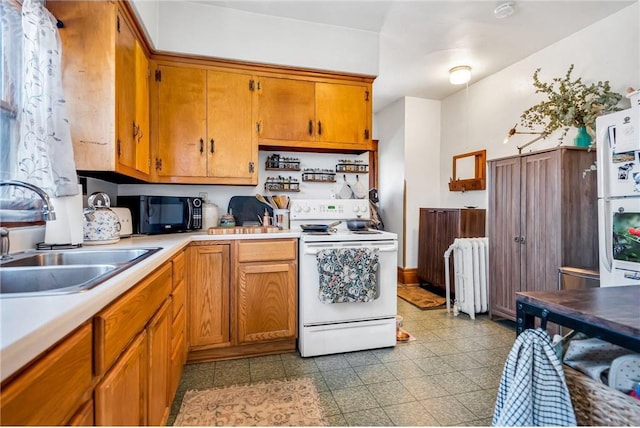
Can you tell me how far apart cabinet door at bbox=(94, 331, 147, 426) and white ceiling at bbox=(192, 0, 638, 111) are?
2529mm

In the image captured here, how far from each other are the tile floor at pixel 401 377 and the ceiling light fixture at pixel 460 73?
2694 millimetres

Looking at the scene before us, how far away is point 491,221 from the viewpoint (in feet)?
10.2

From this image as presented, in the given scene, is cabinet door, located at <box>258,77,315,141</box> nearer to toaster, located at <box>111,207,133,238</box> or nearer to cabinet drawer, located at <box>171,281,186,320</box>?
toaster, located at <box>111,207,133,238</box>

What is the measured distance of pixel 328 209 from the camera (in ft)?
9.12

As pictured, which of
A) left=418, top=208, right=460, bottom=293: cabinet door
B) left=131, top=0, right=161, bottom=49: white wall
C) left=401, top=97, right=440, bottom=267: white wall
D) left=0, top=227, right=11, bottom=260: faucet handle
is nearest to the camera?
left=0, top=227, right=11, bottom=260: faucet handle

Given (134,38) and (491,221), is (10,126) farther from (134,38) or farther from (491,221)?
(491,221)

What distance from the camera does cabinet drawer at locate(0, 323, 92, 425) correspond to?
501 mm

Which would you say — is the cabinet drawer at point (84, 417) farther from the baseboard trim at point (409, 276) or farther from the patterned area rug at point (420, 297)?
the baseboard trim at point (409, 276)

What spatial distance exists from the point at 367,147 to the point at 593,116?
5.57ft

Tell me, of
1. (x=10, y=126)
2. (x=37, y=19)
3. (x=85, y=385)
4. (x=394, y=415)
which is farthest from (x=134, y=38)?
(x=394, y=415)

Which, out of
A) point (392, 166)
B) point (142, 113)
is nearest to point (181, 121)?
point (142, 113)

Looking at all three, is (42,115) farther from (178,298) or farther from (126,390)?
(126,390)

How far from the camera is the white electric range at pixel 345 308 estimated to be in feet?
7.60

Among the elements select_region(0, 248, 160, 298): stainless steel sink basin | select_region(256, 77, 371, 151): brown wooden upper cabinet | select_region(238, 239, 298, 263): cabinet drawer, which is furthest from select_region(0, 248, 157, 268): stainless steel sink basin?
select_region(256, 77, 371, 151): brown wooden upper cabinet
